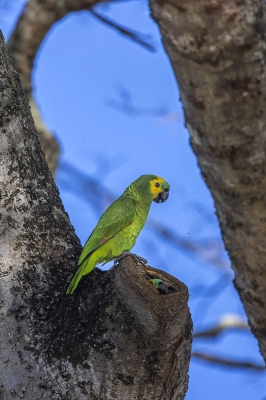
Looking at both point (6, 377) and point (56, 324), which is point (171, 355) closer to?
point (56, 324)

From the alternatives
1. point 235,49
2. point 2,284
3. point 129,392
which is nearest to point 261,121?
point 235,49

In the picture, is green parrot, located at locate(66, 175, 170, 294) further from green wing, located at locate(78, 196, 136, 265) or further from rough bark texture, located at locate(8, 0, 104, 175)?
rough bark texture, located at locate(8, 0, 104, 175)

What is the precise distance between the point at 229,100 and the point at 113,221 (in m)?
2.64

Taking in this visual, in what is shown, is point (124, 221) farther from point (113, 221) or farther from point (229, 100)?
point (229, 100)

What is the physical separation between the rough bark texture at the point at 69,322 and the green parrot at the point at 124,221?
36 cm

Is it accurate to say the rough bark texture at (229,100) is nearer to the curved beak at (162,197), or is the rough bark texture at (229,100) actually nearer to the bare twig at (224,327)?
the curved beak at (162,197)

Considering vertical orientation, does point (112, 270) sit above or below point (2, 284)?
above

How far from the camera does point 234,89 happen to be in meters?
1.44

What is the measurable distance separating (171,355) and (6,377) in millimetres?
783

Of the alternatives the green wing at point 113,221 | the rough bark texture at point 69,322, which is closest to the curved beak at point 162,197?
the green wing at point 113,221

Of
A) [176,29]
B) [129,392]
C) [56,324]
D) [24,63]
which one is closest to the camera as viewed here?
[176,29]

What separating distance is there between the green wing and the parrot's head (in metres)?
0.28

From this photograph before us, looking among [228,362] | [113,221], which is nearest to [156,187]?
[113,221]

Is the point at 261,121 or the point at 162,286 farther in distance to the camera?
the point at 162,286
